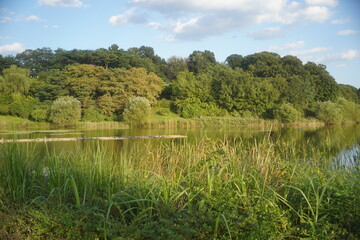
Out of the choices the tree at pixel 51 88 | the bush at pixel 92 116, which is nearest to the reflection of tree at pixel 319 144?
the bush at pixel 92 116

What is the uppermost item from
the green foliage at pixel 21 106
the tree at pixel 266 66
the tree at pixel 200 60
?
the tree at pixel 200 60

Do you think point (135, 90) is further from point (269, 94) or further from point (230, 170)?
point (230, 170)

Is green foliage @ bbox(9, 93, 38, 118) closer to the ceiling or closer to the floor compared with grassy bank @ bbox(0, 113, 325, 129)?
closer to the ceiling

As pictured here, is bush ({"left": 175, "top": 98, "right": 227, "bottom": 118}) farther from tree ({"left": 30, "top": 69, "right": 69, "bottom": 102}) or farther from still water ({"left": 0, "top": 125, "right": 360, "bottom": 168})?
still water ({"left": 0, "top": 125, "right": 360, "bottom": 168})

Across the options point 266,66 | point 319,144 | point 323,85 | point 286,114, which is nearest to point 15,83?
point 286,114

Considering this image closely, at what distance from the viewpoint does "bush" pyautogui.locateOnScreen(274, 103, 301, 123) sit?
107ft

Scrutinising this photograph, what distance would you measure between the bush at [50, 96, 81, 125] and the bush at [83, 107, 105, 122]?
7.15 ft

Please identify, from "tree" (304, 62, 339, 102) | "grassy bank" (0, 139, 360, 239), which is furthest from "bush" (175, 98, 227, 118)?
"grassy bank" (0, 139, 360, 239)

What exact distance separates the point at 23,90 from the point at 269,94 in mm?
27070

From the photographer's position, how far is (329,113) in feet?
108

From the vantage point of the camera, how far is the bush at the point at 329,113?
32.8 metres

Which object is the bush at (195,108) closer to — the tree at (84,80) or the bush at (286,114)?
the bush at (286,114)

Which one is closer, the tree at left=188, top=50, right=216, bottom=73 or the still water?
the still water

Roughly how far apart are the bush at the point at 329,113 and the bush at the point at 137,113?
1828 cm
